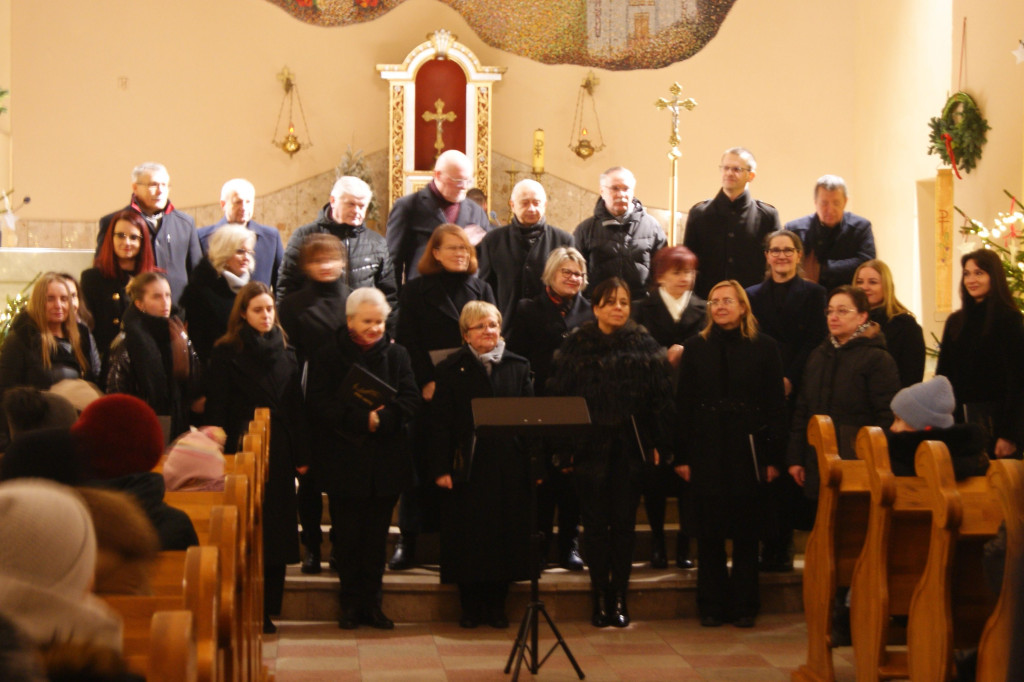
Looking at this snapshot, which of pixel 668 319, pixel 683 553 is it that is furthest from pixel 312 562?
pixel 668 319

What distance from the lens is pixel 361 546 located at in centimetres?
504

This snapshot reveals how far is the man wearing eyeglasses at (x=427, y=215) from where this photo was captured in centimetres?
625

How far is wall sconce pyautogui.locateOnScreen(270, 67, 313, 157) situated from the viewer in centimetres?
1101

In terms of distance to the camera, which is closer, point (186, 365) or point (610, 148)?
point (186, 365)

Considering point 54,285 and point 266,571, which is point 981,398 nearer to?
point 266,571

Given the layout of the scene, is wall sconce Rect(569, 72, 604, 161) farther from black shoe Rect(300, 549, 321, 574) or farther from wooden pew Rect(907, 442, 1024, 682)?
wooden pew Rect(907, 442, 1024, 682)

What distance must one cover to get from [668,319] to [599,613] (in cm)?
151

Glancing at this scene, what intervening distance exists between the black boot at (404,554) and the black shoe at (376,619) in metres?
0.48

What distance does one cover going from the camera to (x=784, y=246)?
18.5 ft

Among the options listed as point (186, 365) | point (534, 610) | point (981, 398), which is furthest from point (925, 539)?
point (186, 365)

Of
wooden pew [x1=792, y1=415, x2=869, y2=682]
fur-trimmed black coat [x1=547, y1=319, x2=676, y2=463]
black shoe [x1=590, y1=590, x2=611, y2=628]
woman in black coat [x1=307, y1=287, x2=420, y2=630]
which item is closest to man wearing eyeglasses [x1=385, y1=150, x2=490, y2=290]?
woman in black coat [x1=307, y1=287, x2=420, y2=630]

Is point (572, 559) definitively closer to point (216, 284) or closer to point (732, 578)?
point (732, 578)

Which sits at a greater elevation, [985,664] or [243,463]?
[243,463]

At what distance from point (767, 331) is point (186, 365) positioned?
281 centimetres
